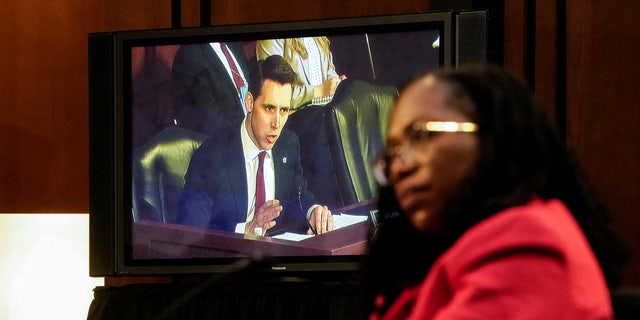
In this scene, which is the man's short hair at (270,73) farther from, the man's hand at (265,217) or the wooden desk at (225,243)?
the wooden desk at (225,243)

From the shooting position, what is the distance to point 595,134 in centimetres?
363

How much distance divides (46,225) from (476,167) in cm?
336

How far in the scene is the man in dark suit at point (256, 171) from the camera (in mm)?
3594

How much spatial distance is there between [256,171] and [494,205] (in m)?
2.56

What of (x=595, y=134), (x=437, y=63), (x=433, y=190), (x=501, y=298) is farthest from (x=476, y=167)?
(x=595, y=134)

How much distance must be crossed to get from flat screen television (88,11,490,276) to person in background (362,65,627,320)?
224 centimetres

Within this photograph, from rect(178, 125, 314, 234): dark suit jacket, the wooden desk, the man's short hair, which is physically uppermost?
the man's short hair

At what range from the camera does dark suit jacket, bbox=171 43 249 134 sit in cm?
366

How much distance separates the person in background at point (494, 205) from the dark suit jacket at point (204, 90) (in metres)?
2.44

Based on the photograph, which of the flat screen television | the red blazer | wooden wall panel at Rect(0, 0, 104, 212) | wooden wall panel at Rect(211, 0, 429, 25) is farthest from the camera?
wooden wall panel at Rect(0, 0, 104, 212)

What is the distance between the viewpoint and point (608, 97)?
3.63 m

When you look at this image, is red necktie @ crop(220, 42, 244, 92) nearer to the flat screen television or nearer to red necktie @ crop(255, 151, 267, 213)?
the flat screen television

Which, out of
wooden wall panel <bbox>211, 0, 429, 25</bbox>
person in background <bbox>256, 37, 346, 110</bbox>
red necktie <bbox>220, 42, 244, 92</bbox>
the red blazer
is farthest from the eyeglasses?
wooden wall panel <bbox>211, 0, 429, 25</bbox>

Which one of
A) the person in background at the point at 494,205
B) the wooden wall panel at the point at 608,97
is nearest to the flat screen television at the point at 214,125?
the wooden wall panel at the point at 608,97
